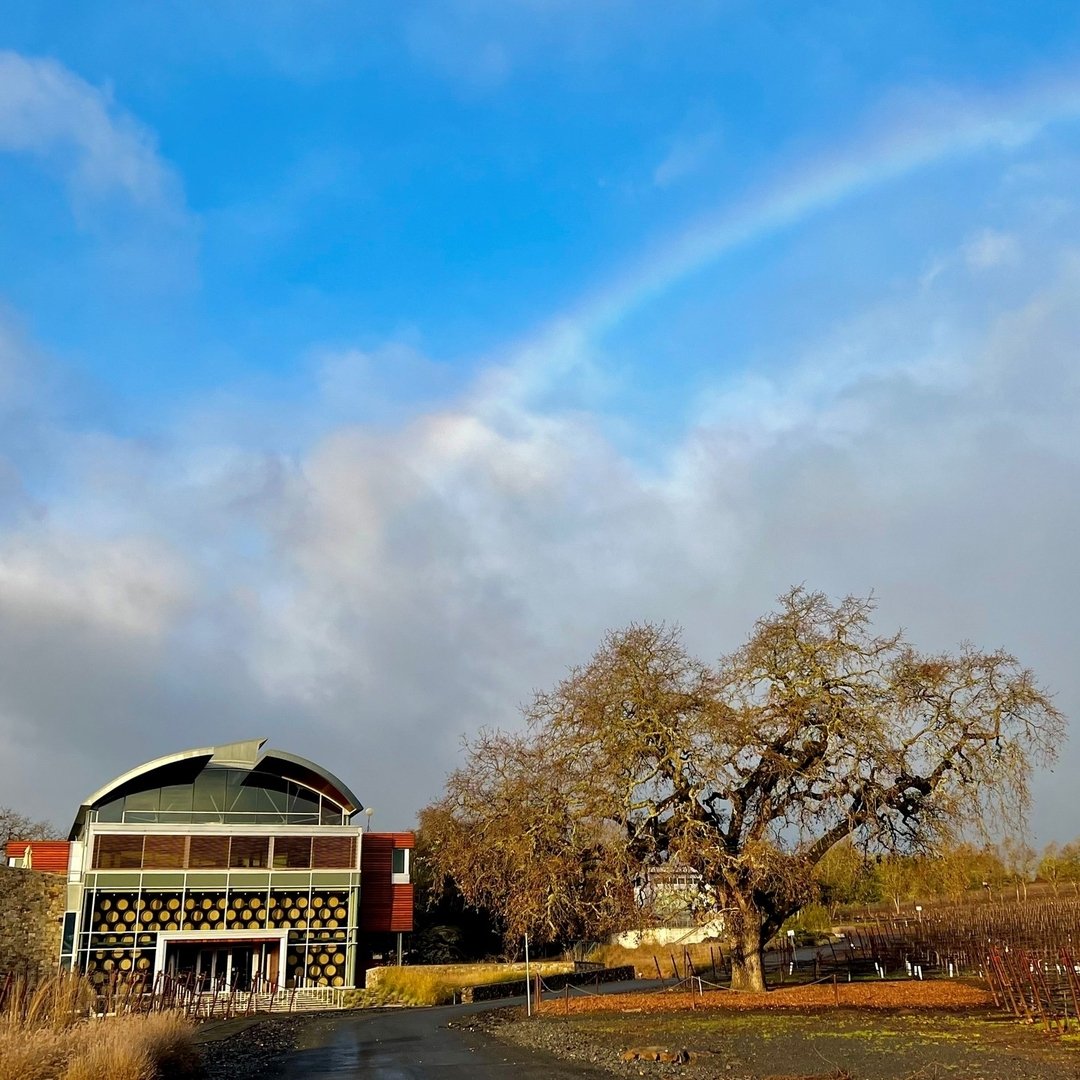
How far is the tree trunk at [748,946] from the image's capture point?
28.9 metres

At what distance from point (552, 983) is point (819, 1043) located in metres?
23.4

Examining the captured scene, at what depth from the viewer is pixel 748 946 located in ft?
95.2

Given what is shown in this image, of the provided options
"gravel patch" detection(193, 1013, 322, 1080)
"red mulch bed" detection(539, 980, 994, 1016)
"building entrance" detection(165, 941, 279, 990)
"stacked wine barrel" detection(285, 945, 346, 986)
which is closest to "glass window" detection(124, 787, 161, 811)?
"building entrance" detection(165, 941, 279, 990)

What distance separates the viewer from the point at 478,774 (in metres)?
32.2

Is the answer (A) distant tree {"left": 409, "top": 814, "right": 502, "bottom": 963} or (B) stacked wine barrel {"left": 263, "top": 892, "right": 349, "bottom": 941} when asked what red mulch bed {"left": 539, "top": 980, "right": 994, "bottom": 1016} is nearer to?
(B) stacked wine barrel {"left": 263, "top": 892, "right": 349, "bottom": 941}

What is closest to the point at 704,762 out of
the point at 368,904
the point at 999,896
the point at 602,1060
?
the point at 602,1060

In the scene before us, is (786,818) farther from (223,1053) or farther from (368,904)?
(368,904)

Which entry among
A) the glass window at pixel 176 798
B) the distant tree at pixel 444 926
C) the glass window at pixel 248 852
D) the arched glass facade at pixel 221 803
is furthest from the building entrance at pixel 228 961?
the distant tree at pixel 444 926

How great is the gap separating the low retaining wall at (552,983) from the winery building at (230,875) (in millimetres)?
8770

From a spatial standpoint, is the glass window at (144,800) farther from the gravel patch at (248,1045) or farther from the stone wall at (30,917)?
the gravel patch at (248,1045)

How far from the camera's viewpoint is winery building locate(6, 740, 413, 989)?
43.3 metres

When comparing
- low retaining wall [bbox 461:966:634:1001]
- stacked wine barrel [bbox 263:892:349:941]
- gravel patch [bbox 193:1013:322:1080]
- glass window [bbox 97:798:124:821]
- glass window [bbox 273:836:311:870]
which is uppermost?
glass window [bbox 97:798:124:821]

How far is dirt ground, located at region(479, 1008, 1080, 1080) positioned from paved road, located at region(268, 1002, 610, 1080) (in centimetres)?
84

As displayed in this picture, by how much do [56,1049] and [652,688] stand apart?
1812cm
